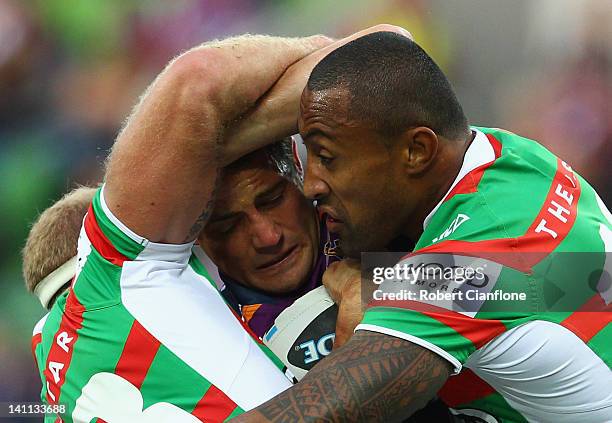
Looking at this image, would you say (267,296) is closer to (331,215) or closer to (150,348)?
(150,348)

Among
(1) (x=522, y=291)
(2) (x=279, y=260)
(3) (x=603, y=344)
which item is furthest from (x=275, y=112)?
(3) (x=603, y=344)

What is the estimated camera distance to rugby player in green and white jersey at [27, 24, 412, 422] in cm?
200

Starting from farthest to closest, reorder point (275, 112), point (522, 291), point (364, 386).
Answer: point (275, 112), point (522, 291), point (364, 386)

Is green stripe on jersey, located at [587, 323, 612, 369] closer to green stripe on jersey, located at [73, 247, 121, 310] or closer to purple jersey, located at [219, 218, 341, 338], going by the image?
purple jersey, located at [219, 218, 341, 338]

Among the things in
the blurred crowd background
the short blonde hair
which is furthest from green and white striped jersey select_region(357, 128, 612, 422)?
the blurred crowd background

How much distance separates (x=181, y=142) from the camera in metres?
1.98

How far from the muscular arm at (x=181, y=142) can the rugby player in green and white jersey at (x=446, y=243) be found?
276 mm

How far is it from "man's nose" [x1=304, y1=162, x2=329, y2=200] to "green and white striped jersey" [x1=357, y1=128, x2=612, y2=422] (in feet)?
0.76

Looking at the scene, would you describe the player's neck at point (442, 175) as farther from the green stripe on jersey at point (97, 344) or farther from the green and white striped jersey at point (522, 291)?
the green stripe on jersey at point (97, 344)

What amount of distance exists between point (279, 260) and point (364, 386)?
0.91 metres

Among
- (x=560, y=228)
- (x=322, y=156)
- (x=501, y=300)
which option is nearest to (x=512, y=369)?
(x=501, y=300)

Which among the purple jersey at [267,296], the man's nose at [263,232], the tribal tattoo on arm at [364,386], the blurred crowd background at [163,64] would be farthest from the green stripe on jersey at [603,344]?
the blurred crowd background at [163,64]

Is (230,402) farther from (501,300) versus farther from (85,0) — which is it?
(85,0)

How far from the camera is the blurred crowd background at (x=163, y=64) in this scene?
12.9 ft
